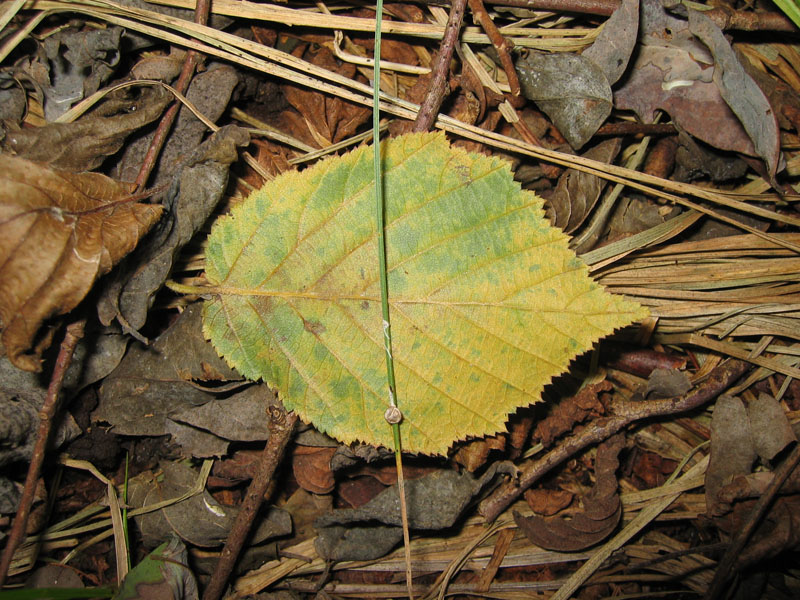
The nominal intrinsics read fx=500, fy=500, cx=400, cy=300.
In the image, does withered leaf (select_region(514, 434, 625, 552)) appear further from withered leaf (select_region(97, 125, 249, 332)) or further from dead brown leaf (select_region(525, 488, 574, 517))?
withered leaf (select_region(97, 125, 249, 332))

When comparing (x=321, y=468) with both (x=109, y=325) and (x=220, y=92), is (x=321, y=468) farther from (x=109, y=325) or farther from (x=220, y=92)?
(x=220, y=92)

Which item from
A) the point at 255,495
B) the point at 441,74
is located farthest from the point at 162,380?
the point at 441,74

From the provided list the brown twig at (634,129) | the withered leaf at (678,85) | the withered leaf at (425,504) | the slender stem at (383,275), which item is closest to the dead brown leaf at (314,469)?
the withered leaf at (425,504)

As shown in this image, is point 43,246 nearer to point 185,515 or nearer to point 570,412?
point 185,515

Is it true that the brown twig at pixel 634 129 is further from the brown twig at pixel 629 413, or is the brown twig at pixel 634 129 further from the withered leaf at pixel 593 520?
the withered leaf at pixel 593 520

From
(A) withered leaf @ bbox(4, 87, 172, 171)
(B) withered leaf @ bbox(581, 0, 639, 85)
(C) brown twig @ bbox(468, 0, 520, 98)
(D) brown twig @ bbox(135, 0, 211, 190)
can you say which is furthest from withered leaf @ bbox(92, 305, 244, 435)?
(B) withered leaf @ bbox(581, 0, 639, 85)

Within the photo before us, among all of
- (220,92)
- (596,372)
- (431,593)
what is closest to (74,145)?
(220,92)

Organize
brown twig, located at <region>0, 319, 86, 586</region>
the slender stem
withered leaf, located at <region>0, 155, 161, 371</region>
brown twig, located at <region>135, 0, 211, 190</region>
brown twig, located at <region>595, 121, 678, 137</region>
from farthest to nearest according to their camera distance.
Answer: brown twig, located at <region>595, 121, 678, 137</region> → brown twig, located at <region>135, 0, 211, 190</region> → brown twig, located at <region>0, 319, 86, 586</region> → the slender stem → withered leaf, located at <region>0, 155, 161, 371</region>
